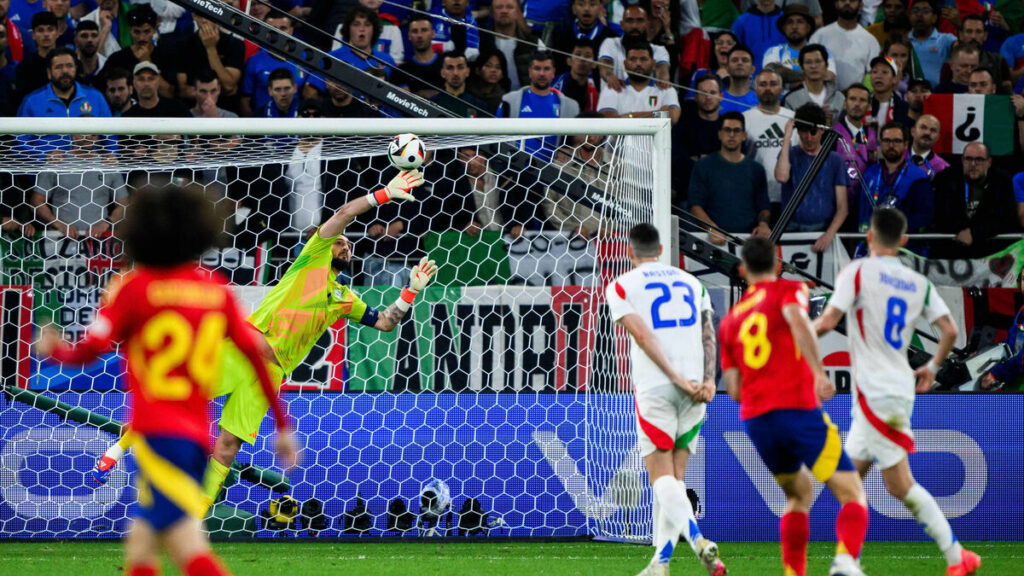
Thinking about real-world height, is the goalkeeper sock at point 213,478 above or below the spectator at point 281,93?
below

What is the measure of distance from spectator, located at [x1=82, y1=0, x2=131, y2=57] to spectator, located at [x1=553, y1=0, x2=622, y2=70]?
4.07 m

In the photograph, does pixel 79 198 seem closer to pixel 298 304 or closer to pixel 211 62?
pixel 211 62

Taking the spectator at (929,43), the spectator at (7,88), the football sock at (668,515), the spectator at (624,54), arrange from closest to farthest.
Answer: the football sock at (668,515), the spectator at (7,88), the spectator at (624,54), the spectator at (929,43)

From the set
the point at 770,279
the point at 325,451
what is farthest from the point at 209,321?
the point at 325,451

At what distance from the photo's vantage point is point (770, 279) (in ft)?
17.9

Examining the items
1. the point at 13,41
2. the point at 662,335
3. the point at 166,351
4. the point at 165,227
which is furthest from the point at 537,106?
the point at 166,351

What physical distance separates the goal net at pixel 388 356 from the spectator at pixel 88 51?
6.31 feet

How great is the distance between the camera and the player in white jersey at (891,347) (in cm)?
551

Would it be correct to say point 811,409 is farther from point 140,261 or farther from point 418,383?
point 418,383

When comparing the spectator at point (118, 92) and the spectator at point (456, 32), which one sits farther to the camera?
the spectator at point (456, 32)

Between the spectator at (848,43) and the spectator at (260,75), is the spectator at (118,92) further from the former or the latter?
the spectator at (848,43)

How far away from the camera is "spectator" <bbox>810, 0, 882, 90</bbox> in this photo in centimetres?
1210

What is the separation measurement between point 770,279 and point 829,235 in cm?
471

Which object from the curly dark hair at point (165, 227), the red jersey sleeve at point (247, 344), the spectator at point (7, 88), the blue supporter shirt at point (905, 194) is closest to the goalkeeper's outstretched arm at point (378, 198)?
the red jersey sleeve at point (247, 344)
